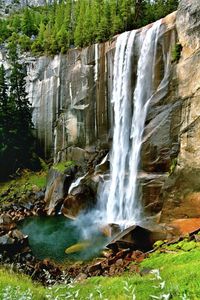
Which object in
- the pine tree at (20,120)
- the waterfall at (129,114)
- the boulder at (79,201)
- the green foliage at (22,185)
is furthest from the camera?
the pine tree at (20,120)

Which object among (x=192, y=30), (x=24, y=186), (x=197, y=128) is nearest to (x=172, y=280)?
(x=197, y=128)

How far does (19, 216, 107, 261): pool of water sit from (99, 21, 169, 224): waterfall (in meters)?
2.55

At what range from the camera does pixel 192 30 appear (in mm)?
24859

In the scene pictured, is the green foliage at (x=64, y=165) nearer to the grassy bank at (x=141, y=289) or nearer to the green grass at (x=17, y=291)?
the green grass at (x=17, y=291)

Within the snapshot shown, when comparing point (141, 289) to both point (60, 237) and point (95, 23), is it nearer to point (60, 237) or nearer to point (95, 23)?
point (60, 237)

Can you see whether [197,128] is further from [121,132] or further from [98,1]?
[98,1]

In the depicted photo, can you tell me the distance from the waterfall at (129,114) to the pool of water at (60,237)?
255 centimetres

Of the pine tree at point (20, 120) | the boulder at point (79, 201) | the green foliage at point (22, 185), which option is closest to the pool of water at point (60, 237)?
the boulder at point (79, 201)

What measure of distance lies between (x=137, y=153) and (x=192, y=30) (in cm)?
934

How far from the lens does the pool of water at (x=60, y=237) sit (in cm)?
2403

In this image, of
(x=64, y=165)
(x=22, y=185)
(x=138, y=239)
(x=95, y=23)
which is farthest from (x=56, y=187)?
(x=95, y=23)

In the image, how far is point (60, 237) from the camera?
94.0ft

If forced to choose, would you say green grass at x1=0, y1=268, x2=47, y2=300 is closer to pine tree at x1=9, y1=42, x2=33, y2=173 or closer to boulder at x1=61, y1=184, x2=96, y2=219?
boulder at x1=61, y1=184, x2=96, y2=219

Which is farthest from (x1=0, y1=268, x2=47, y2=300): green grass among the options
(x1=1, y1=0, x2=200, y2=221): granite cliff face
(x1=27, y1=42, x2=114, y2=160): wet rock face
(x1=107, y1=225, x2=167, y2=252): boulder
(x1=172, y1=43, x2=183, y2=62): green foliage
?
(x1=27, y1=42, x2=114, y2=160): wet rock face
